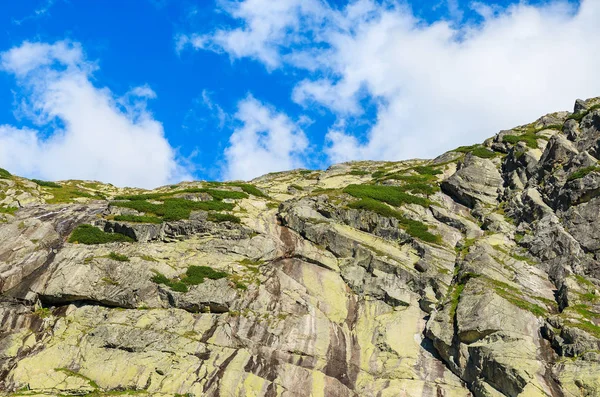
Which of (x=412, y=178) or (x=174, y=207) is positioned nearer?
(x=174, y=207)

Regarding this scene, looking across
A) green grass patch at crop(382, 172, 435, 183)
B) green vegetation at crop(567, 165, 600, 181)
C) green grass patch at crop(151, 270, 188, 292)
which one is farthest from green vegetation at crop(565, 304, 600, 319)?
green grass patch at crop(382, 172, 435, 183)

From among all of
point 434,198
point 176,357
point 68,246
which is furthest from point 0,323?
point 434,198

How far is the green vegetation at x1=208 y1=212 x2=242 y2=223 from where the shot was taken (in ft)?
138

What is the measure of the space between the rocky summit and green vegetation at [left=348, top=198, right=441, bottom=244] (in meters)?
0.21

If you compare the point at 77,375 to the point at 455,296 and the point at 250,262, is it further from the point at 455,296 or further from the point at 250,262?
the point at 455,296

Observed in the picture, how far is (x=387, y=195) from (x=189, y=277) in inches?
989

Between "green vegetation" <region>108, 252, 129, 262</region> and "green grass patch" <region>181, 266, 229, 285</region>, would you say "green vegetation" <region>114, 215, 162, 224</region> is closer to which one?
"green vegetation" <region>108, 252, 129, 262</region>

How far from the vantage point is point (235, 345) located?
29.5 metres

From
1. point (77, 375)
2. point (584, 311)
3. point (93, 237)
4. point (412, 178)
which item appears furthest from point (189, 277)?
point (412, 178)

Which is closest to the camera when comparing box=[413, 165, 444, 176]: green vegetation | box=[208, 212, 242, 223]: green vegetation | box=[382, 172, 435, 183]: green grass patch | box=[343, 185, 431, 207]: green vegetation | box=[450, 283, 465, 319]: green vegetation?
box=[450, 283, 465, 319]: green vegetation

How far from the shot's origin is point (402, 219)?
45.1 metres

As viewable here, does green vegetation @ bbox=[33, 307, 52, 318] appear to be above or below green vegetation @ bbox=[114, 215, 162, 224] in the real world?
below

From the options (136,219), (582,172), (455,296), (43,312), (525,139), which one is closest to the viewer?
(43,312)

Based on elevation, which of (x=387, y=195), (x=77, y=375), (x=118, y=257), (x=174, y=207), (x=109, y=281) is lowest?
(x=77, y=375)
